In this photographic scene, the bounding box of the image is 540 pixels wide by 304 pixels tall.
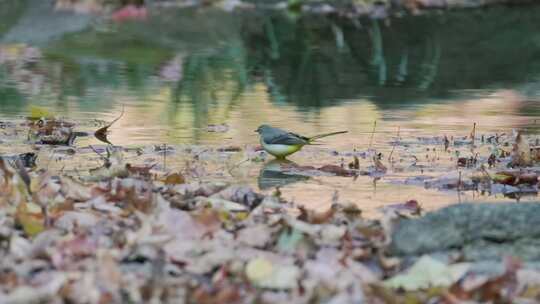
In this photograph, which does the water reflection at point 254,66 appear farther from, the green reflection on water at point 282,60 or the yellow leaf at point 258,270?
the yellow leaf at point 258,270

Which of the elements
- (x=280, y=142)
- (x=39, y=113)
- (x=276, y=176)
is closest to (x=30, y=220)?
(x=276, y=176)

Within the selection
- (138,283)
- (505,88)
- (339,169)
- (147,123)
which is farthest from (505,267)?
(505,88)

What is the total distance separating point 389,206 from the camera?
23.4 feet

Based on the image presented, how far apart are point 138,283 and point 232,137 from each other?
521 cm

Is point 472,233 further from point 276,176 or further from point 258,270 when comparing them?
point 276,176

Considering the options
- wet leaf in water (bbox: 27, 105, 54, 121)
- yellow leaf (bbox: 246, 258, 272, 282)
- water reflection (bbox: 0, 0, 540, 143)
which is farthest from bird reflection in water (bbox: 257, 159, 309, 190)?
yellow leaf (bbox: 246, 258, 272, 282)

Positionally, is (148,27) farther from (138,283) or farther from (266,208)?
(138,283)

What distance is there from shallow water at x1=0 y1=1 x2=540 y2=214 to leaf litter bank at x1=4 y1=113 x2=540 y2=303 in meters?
1.28

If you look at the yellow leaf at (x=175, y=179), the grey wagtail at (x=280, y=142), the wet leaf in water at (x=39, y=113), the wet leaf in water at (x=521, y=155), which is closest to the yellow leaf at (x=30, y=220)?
the yellow leaf at (x=175, y=179)

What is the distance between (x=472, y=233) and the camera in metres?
5.57

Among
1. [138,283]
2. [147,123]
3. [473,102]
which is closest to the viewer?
[138,283]

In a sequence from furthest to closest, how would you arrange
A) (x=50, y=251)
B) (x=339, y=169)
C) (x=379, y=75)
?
(x=379, y=75), (x=339, y=169), (x=50, y=251)

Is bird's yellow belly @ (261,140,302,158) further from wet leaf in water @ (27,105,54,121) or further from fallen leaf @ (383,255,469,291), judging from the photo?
fallen leaf @ (383,255,469,291)

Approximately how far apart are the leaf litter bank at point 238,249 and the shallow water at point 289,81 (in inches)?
50.5
